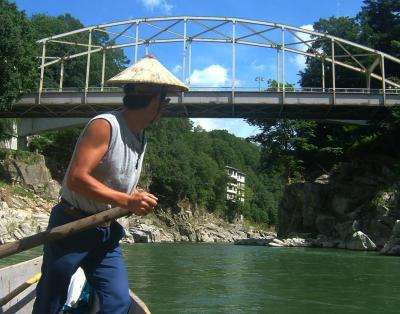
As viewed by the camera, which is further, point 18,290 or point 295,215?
point 295,215

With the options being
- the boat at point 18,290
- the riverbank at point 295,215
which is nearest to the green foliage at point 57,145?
the riverbank at point 295,215

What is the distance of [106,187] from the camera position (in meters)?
2.91

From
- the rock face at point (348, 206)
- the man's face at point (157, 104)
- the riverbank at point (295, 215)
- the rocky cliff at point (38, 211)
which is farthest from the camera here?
the rock face at point (348, 206)

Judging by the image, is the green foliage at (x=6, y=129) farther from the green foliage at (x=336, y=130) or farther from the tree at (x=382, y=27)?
the tree at (x=382, y=27)

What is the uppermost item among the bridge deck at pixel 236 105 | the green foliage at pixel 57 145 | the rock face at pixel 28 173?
the bridge deck at pixel 236 105

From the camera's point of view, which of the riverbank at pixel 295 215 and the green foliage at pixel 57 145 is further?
the green foliage at pixel 57 145

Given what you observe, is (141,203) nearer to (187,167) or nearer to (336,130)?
(336,130)

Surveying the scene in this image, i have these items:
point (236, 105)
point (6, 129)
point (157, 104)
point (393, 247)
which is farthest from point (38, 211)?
point (157, 104)

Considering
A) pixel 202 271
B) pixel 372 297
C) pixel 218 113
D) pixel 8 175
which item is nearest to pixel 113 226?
pixel 372 297

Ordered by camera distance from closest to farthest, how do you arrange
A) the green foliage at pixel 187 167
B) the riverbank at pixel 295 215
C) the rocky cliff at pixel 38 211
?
the riverbank at pixel 295 215, the rocky cliff at pixel 38 211, the green foliage at pixel 187 167

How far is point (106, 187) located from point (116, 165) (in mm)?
181

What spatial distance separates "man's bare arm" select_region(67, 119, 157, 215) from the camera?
113 inches

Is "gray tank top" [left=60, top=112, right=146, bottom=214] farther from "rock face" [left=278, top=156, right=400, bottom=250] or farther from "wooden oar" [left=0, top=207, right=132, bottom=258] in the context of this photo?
"rock face" [left=278, top=156, right=400, bottom=250]

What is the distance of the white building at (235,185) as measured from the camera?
90.8m
